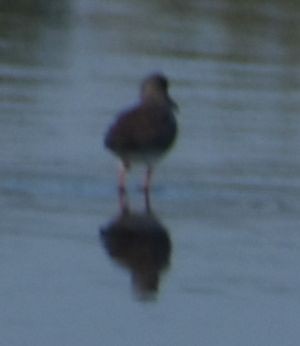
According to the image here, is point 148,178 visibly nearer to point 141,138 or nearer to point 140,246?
point 141,138

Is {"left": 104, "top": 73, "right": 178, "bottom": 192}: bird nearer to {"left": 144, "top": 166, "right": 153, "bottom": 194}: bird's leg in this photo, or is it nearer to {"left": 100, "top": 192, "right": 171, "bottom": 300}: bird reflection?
{"left": 144, "top": 166, "right": 153, "bottom": 194}: bird's leg

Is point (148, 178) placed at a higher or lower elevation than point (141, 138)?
lower

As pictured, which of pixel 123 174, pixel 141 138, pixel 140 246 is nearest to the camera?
pixel 140 246

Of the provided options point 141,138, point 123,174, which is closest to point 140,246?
point 123,174

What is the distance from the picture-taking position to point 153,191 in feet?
45.4

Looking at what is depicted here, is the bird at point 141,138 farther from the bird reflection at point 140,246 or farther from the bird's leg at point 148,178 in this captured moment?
the bird reflection at point 140,246

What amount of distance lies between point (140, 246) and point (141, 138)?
2039 millimetres

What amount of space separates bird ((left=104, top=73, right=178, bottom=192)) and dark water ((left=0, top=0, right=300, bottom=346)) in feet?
0.64

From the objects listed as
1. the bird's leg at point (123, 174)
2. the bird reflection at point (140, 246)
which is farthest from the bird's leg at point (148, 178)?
the bird reflection at point (140, 246)

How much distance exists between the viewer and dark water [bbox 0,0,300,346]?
1064 centimetres

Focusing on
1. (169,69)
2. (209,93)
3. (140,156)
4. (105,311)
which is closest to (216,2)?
(169,69)

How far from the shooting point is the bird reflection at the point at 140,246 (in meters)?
11.2

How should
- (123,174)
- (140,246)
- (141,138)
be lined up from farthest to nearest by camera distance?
(141,138), (123,174), (140,246)

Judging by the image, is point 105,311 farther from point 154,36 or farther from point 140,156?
point 154,36
